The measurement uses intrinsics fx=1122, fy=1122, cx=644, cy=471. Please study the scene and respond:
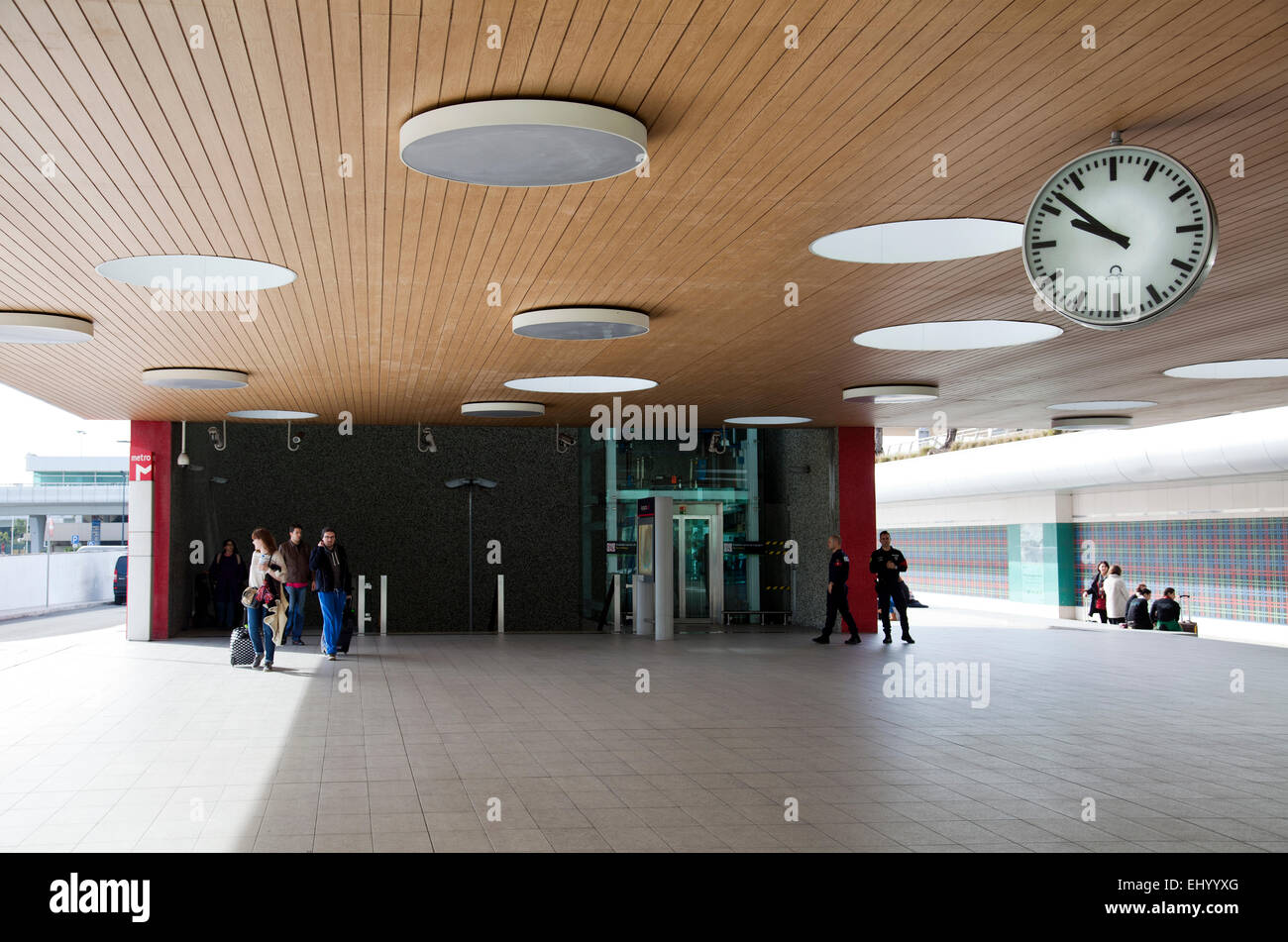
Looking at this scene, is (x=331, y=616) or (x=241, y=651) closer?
(x=241, y=651)

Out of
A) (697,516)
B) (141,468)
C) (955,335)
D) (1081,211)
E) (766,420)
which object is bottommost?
(697,516)

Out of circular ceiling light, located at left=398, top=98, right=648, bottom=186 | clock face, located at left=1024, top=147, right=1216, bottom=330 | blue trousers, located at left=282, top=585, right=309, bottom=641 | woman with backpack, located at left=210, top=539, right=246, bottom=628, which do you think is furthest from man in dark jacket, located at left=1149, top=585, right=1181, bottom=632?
circular ceiling light, located at left=398, top=98, right=648, bottom=186

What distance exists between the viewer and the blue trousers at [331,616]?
51.3ft

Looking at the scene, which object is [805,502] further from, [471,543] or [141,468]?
[141,468]

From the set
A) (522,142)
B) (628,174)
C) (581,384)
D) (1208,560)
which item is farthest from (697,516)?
(522,142)

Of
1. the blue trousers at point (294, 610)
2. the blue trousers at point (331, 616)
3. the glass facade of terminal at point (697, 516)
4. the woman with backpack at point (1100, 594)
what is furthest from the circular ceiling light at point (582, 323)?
the woman with backpack at point (1100, 594)

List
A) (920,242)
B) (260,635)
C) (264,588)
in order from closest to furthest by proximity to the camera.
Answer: (920,242)
(260,635)
(264,588)

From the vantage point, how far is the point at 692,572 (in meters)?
23.6

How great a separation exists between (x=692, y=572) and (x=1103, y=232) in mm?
18529

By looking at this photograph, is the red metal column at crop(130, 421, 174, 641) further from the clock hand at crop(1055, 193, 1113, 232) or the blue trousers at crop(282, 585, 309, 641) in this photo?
the clock hand at crop(1055, 193, 1113, 232)

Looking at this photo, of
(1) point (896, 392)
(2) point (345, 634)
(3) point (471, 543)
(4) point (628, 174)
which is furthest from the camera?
(3) point (471, 543)

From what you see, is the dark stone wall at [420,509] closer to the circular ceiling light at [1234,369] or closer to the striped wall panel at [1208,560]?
the circular ceiling light at [1234,369]
